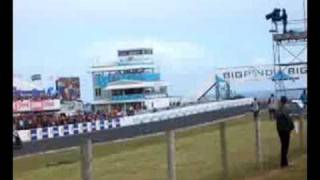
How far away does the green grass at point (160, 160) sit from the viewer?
7469mm

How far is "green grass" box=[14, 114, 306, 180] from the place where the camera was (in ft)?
24.5

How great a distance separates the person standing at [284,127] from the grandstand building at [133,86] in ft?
51.3

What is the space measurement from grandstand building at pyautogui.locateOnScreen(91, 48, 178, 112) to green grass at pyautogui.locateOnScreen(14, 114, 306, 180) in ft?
43.9

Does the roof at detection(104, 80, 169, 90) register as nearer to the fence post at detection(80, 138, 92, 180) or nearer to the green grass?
the green grass

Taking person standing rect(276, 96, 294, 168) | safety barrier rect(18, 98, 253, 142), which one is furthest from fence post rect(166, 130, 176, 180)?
safety barrier rect(18, 98, 253, 142)

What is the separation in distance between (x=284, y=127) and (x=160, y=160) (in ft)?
5.80

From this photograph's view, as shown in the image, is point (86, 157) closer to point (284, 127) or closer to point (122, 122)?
point (284, 127)

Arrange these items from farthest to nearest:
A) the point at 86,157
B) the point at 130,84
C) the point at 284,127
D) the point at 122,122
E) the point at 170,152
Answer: the point at 130,84
the point at 122,122
the point at 284,127
the point at 170,152
the point at 86,157

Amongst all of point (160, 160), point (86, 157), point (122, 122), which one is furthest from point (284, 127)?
point (122, 122)

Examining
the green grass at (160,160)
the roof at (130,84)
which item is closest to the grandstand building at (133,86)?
the roof at (130,84)

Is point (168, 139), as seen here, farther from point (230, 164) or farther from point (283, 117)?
point (283, 117)

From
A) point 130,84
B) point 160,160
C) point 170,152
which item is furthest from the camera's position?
point 130,84

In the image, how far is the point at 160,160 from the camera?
8.98 m
